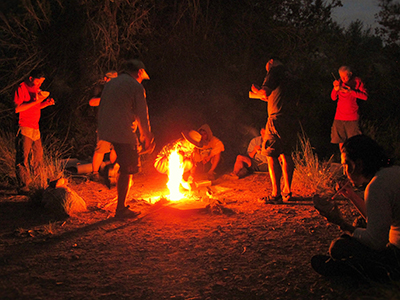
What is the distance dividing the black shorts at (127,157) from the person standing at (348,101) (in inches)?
156

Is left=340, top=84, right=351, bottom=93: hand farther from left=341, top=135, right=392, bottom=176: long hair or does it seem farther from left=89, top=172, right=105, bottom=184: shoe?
left=89, top=172, right=105, bottom=184: shoe

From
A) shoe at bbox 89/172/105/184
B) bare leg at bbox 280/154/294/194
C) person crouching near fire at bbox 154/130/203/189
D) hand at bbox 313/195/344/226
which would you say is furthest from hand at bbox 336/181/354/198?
shoe at bbox 89/172/105/184

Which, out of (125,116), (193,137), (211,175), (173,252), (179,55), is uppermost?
(179,55)

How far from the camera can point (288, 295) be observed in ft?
9.61

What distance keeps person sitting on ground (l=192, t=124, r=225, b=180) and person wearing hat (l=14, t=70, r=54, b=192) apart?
2961mm

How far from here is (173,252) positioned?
12.8 ft

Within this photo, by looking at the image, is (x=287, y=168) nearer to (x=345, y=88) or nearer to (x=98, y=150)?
(x=345, y=88)

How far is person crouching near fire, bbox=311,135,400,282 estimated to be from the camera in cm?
260

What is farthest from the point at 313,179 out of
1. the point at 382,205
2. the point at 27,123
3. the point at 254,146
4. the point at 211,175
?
the point at 27,123

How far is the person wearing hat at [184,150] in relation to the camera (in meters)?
7.27

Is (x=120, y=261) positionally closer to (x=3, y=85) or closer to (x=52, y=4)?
(x=3, y=85)

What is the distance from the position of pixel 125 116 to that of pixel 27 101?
230cm

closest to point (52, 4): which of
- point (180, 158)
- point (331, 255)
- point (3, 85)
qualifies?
point (3, 85)

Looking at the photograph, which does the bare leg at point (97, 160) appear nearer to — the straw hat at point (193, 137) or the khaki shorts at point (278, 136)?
the straw hat at point (193, 137)
